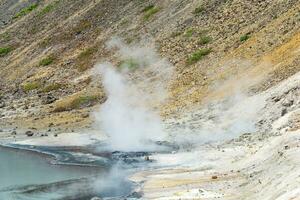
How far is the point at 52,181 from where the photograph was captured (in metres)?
47.6

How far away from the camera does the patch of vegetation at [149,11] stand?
93.5 m

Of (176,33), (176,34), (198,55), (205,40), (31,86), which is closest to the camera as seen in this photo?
(198,55)

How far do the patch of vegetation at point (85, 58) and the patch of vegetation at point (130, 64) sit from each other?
19.8 ft

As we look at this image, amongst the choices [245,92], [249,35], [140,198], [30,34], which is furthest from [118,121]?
[30,34]

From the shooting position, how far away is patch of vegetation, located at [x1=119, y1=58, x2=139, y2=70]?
81812 millimetres

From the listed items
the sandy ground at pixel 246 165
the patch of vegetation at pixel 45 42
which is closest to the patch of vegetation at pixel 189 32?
the sandy ground at pixel 246 165

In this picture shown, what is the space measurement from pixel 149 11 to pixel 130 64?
14.9 metres

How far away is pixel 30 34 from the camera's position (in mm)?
109000

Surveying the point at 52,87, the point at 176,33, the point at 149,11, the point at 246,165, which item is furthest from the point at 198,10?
the point at 246,165

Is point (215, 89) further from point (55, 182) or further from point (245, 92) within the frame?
point (55, 182)

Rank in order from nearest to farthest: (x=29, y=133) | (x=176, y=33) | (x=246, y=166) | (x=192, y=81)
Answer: (x=246, y=166) → (x=29, y=133) → (x=192, y=81) → (x=176, y=33)

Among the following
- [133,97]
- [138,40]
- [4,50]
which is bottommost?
[133,97]

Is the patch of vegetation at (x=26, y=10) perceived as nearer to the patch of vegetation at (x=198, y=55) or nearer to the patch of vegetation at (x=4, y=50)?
the patch of vegetation at (x=4, y=50)

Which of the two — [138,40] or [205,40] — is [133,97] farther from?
[138,40]
